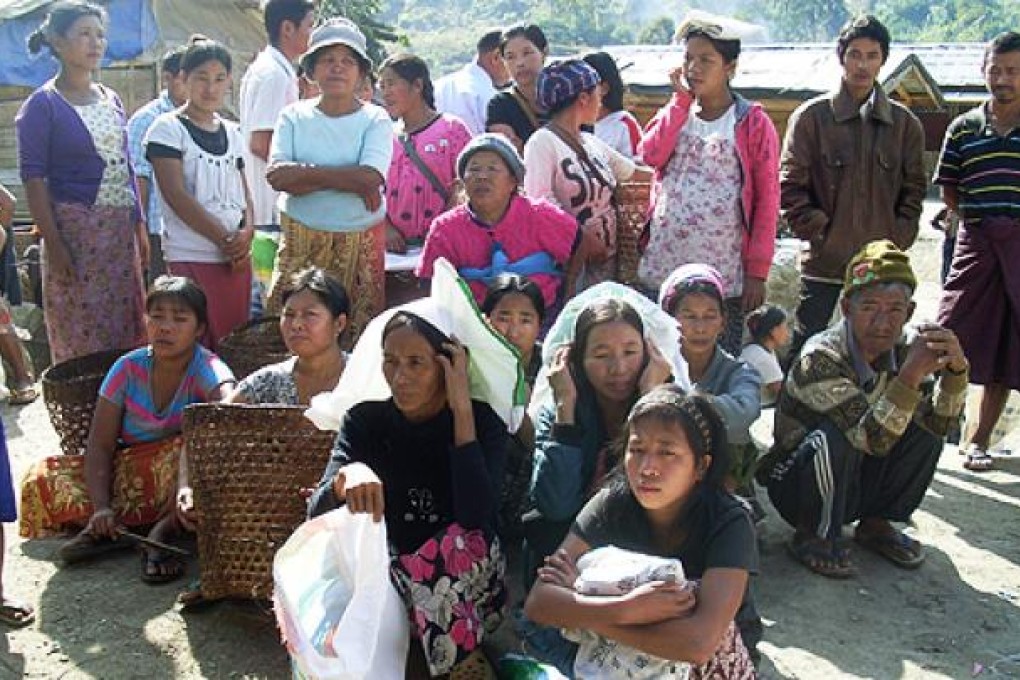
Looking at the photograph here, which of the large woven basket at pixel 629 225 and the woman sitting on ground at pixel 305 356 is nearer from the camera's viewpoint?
the woman sitting on ground at pixel 305 356

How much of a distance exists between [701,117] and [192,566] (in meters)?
2.73

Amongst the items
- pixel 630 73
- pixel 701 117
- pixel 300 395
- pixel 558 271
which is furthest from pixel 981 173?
pixel 630 73

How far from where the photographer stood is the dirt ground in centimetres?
322

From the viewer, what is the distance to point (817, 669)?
323cm

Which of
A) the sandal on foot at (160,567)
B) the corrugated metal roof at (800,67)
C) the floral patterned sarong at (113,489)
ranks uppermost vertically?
Answer: the corrugated metal roof at (800,67)

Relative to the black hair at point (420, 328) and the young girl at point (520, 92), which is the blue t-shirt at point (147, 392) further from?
the young girl at point (520, 92)

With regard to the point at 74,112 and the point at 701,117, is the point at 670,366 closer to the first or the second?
the point at 701,117

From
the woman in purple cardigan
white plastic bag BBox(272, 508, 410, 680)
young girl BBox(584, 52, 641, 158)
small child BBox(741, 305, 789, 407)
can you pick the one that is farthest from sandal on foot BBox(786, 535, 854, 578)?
the woman in purple cardigan

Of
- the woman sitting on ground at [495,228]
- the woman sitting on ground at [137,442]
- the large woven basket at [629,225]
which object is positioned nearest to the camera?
the woman sitting on ground at [137,442]

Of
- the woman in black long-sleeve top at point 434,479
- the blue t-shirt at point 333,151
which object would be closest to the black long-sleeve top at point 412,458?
the woman in black long-sleeve top at point 434,479

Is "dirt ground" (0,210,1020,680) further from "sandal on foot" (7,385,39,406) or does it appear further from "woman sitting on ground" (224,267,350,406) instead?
"sandal on foot" (7,385,39,406)

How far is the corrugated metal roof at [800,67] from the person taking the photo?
16.7 m

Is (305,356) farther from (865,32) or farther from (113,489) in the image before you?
(865,32)

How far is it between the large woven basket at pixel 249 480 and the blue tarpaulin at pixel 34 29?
1017cm
